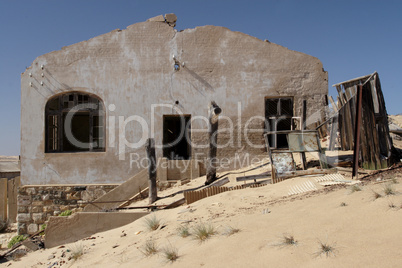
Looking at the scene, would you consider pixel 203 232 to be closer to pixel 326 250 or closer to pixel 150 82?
pixel 326 250

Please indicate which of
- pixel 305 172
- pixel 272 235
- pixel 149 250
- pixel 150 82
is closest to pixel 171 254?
pixel 149 250

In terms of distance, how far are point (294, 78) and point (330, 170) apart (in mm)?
Result: 4988

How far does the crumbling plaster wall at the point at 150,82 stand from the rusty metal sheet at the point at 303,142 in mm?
3048

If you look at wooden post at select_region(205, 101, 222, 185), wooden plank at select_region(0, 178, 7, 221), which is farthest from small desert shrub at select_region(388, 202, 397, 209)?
wooden plank at select_region(0, 178, 7, 221)

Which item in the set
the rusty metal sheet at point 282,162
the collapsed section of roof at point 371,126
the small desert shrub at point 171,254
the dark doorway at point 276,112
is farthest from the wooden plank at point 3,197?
the collapsed section of roof at point 371,126

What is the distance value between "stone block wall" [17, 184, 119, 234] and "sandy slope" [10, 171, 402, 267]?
5.18m

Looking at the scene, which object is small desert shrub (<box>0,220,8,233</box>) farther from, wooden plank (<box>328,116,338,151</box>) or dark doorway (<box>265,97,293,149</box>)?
wooden plank (<box>328,116,338,151</box>)

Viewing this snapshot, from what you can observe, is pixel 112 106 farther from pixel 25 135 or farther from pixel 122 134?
pixel 25 135

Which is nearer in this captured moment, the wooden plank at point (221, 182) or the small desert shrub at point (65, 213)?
the wooden plank at point (221, 182)

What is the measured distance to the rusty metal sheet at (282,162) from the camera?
8.42 m

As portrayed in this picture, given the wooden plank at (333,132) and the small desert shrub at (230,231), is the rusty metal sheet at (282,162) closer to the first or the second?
the wooden plank at (333,132)

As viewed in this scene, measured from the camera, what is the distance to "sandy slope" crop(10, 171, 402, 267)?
3.33 metres

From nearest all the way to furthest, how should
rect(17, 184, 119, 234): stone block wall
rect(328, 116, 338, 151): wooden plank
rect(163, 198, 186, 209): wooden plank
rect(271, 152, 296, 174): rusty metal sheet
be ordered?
rect(163, 198, 186, 209): wooden plank, rect(271, 152, 296, 174): rusty metal sheet, rect(328, 116, 338, 151): wooden plank, rect(17, 184, 119, 234): stone block wall

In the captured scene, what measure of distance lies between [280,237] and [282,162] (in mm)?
4796
